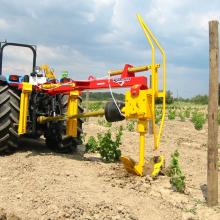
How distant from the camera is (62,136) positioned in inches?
326

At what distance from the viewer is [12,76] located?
26.4 feet

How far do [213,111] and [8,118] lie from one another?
12.3ft

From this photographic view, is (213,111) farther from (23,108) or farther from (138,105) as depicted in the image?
(23,108)

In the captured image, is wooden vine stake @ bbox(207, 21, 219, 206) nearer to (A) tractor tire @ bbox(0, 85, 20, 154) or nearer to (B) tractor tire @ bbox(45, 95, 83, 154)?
(B) tractor tire @ bbox(45, 95, 83, 154)

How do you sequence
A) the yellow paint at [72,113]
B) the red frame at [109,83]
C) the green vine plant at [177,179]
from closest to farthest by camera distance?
the green vine plant at [177,179]
the red frame at [109,83]
the yellow paint at [72,113]

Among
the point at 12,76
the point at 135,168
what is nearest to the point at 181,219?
the point at 135,168

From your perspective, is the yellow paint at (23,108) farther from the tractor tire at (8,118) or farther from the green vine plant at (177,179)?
the green vine plant at (177,179)

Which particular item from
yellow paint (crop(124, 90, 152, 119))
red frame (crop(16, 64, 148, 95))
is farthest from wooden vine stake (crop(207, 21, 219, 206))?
red frame (crop(16, 64, 148, 95))

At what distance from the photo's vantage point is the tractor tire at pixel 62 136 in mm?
8312

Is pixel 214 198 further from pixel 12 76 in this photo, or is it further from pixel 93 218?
pixel 12 76

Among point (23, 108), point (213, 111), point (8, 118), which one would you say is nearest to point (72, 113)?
point (23, 108)

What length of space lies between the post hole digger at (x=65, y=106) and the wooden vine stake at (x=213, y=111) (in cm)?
68

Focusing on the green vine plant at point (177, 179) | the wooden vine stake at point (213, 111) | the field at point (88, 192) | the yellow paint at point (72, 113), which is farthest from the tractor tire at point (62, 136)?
the wooden vine stake at point (213, 111)

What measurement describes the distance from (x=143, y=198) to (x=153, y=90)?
1.45 m
